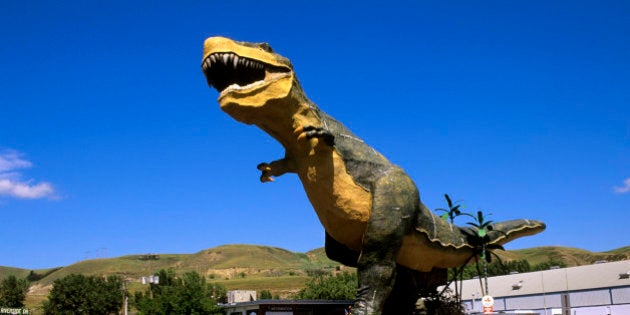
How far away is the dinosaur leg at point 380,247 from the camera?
470 inches

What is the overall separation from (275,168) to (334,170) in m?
1.66

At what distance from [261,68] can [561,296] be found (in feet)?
118

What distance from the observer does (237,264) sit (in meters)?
145

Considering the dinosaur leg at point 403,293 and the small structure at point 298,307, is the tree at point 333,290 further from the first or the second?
the dinosaur leg at point 403,293

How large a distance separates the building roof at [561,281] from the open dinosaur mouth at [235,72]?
33.9m

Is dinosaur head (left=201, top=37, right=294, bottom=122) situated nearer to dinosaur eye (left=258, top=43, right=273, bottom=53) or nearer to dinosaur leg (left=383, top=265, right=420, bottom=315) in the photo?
dinosaur eye (left=258, top=43, right=273, bottom=53)

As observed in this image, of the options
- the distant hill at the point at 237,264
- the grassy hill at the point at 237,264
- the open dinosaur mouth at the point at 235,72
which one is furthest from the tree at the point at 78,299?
the open dinosaur mouth at the point at 235,72

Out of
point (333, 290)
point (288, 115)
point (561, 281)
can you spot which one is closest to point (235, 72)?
point (288, 115)

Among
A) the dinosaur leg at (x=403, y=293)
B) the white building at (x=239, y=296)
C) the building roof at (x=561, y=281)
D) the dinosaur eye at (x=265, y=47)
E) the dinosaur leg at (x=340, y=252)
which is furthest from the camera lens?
the building roof at (x=561, y=281)

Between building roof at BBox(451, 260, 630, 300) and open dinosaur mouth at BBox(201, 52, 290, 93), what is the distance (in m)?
33.9

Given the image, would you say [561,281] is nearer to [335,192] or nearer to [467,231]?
[467,231]

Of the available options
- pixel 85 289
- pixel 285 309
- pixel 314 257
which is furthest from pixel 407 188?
pixel 314 257

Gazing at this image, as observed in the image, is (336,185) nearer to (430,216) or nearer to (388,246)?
(388,246)

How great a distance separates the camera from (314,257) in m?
184
